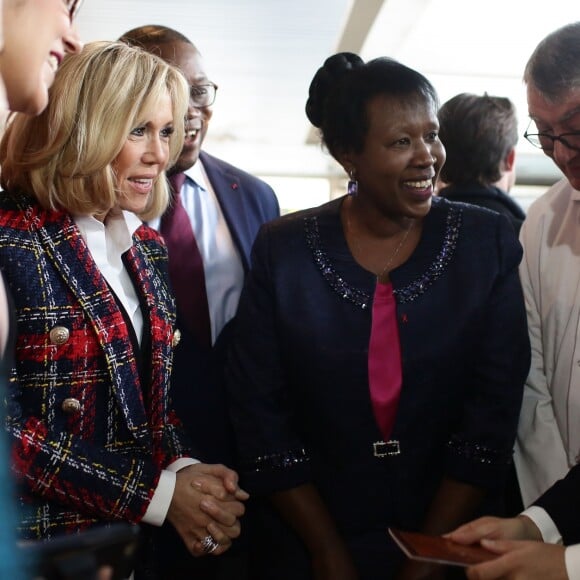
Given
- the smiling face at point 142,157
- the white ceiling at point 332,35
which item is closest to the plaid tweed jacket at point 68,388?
the smiling face at point 142,157

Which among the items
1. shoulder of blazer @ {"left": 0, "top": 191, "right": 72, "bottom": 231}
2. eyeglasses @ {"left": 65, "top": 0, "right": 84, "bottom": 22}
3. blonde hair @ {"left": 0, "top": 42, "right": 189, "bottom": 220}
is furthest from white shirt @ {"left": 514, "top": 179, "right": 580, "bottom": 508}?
eyeglasses @ {"left": 65, "top": 0, "right": 84, "bottom": 22}

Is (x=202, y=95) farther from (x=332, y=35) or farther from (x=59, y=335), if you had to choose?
(x=332, y=35)

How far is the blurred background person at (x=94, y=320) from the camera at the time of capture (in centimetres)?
162

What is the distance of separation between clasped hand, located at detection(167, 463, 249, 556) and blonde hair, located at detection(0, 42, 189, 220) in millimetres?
599

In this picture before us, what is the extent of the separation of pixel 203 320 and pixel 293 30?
4.33 m

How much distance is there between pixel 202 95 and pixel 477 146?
86cm

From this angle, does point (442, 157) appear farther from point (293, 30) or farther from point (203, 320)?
point (293, 30)

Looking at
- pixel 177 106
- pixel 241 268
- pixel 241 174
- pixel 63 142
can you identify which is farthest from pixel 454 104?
pixel 63 142

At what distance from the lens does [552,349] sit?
6.63 feet

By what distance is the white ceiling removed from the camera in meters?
5.31

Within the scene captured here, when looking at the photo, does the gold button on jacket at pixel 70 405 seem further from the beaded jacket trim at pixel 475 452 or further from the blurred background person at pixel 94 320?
the beaded jacket trim at pixel 475 452

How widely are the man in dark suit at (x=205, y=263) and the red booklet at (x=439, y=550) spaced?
0.73 meters

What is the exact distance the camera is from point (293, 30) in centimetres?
604

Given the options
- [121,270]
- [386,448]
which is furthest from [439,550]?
[121,270]
